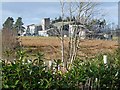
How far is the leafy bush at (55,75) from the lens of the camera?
6.29 ft

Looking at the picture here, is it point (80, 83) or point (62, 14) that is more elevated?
point (62, 14)

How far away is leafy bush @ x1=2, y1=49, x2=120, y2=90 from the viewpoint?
6.29ft

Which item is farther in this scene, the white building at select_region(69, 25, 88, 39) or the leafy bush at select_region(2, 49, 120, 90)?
the white building at select_region(69, 25, 88, 39)

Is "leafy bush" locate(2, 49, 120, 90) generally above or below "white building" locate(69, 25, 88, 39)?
below

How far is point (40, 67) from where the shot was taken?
2018 millimetres

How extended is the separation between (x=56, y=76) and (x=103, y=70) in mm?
395

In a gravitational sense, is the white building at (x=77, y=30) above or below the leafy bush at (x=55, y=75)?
above

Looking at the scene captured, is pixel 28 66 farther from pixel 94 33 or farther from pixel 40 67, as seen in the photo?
pixel 94 33

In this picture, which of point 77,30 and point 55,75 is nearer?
point 55,75

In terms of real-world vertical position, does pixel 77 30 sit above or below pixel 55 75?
above

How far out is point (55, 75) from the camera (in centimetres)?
208

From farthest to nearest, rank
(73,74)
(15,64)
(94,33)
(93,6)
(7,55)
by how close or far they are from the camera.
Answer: (94,33)
(93,6)
(7,55)
(73,74)
(15,64)

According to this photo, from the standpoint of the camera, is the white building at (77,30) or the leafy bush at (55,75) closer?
the leafy bush at (55,75)

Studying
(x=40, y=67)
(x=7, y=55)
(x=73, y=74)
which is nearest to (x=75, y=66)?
(x=73, y=74)
